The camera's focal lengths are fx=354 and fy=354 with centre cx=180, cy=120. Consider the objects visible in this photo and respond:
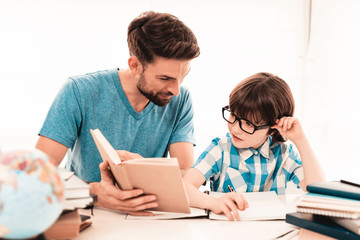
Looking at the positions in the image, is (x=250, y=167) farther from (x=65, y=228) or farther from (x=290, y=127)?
(x=65, y=228)

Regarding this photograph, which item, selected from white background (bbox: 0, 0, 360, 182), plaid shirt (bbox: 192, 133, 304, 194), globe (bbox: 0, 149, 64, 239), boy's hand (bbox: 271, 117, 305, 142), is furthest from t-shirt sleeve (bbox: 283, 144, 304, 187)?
white background (bbox: 0, 0, 360, 182)

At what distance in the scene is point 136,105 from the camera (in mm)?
1674

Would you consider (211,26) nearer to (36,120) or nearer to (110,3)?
(110,3)

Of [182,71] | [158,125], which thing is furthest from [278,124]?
[158,125]

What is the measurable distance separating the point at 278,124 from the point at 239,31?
189 cm

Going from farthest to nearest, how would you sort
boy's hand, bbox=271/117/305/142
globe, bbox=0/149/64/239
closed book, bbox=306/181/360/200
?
1. boy's hand, bbox=271/117/305/142
2. closed book, bbox=306/181/360/200
3. globe, bbox=0/149/64/239

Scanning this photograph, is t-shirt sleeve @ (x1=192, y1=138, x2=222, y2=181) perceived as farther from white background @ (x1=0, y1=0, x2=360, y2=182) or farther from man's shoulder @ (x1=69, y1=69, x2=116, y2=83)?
white background @ (x1=0, y1=0, x2=360, y2=182)

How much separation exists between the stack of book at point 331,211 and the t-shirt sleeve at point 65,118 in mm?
929

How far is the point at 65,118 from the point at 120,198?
0.56 meters

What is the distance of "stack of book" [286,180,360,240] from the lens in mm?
881

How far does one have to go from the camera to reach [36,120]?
9.60 feet

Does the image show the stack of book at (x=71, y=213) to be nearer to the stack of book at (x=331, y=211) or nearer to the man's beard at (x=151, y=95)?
the stack of book at (x=331, y=211)

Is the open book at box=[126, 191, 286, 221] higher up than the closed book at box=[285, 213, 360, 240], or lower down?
lower down

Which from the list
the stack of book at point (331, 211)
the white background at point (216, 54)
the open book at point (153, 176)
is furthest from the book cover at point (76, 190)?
the white background at point (216, 54)
